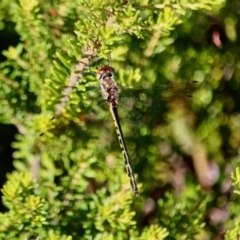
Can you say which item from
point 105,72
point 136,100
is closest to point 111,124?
point 136,100

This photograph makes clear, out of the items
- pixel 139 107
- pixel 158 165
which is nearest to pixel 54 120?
pixel 139 107

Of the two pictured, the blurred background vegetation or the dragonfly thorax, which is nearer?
the blurred background vegetation

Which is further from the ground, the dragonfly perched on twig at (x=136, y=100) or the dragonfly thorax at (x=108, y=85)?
the dragonfly thorax at (x=108, y=85)

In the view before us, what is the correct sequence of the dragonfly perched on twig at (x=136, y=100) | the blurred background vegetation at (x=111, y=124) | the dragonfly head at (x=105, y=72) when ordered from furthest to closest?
the dragonfly perched on twig at (x=136, y=100)
the dragonfly head at (x=105, y=72)
the blurred background vegetation at (x=111, y=124)

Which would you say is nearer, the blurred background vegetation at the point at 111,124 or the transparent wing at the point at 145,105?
the blurred background vegetation at the point at 111,124

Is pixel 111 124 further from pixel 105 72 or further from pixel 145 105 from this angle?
pixel 105 72

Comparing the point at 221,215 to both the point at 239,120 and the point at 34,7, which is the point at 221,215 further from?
the point at 34,7
